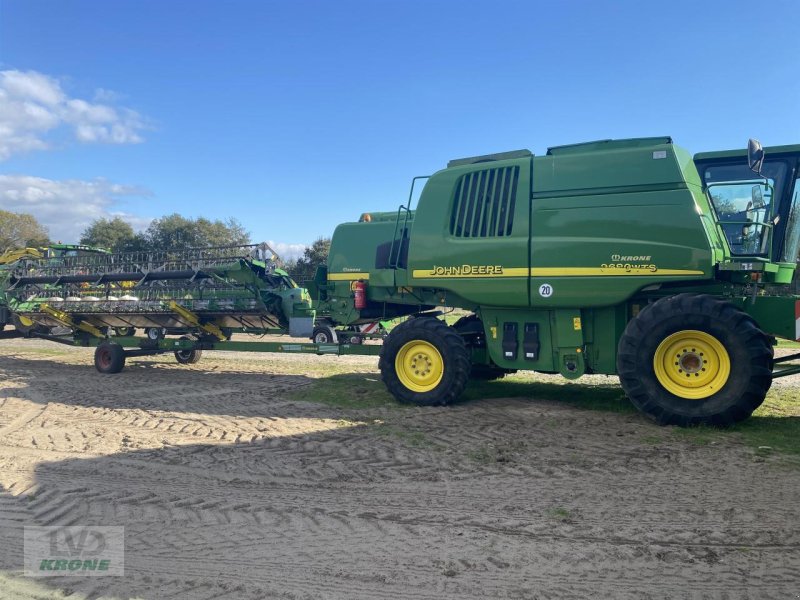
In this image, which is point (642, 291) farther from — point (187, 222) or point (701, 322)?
point (187, 222)

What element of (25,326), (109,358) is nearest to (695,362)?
(109,358)

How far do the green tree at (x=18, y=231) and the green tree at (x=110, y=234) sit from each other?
3.63 m

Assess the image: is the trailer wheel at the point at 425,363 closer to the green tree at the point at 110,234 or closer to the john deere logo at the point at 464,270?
the john deere logo at the point at 464,270

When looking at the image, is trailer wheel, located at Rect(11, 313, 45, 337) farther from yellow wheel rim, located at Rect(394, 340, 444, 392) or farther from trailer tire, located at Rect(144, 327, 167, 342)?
yellow wheel rim, located at Rect(394, 340, 444, 392)

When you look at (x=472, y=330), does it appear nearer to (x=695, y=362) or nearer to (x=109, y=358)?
(x=695, y=362)

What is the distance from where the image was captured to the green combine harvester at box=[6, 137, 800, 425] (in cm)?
571

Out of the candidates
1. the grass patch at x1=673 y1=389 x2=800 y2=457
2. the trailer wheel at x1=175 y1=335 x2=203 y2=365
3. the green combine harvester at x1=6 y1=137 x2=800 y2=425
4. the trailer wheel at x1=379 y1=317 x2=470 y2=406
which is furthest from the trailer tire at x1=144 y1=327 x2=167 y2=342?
the grass patch at x1=673 y1=389 x2=800 y2=457

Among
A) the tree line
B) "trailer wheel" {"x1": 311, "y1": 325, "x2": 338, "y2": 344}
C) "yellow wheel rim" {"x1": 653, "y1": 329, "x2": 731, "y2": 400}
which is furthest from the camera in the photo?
the tree line

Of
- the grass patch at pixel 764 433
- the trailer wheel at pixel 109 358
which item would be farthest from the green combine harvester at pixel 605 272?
the trailer wheel at pixel 109 358

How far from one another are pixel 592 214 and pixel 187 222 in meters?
45.8

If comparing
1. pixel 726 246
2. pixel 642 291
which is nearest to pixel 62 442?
→ pixel 642 291

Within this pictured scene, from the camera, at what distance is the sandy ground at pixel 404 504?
9.60 ft

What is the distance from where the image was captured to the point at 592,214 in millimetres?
6266

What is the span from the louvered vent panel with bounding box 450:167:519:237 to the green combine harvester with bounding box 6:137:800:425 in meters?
0.02
